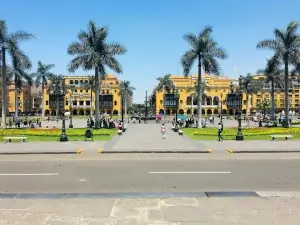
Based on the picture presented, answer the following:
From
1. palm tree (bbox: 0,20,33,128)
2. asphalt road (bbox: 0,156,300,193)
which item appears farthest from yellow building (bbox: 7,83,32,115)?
asphalt road (bbox: 0,156,300,193)

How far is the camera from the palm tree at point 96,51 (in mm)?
44125

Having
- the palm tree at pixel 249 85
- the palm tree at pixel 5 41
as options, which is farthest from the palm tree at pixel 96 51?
the palm tree at pixel 249 85

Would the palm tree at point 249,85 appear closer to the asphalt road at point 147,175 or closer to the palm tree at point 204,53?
the palm tree at point 204,53

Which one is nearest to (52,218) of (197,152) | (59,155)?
(59,155)

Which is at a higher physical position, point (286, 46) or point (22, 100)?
point (286, 46)

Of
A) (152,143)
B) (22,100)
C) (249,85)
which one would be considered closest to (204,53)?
(152,143)

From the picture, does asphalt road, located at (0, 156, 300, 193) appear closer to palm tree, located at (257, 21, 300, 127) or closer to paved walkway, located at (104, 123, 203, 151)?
paved walkway, located at (104, 123, 203, 151)

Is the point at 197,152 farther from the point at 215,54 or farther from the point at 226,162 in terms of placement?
the point at 215,54

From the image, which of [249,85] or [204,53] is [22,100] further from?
[204,53]

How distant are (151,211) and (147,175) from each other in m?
5.13

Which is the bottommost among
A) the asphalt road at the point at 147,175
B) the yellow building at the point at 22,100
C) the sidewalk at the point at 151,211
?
the asphalt road at the point at 147,175

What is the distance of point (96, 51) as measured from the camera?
4450 centimetres

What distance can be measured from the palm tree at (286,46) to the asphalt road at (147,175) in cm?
3157

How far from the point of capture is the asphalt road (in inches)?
423
